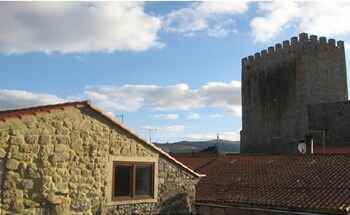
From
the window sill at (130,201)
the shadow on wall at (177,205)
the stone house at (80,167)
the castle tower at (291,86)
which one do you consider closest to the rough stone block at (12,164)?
the stone house at (80,167)

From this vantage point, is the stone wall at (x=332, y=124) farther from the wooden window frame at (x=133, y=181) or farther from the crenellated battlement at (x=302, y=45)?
the wooden window frame at (x=133, y=181)

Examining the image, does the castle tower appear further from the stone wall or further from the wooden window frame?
the wooden window frame

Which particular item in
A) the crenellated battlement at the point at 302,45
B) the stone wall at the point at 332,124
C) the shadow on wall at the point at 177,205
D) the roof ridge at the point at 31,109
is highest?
the crenellated battlement at the point at 302,45

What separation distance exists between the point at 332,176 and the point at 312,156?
303 cm

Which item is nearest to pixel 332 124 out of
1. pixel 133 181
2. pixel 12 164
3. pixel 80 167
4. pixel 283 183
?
pixel 283 183

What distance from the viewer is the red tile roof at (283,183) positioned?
15.5 meters

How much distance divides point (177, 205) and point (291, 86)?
83.3 ft

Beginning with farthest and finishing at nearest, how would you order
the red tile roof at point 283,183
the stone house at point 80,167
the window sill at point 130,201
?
1. the red tile roof at point 283,183
2. the window sill at point 130,201
3. the stone house at point 80,167

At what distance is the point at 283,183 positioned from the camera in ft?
59.0

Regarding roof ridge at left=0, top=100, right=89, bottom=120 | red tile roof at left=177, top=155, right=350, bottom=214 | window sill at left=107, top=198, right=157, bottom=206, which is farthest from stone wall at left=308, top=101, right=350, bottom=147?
roof ridge at left=0, top=100, right=89, bottom=120

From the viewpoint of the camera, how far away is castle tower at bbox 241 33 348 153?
3819 cm

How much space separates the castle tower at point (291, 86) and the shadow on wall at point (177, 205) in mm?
21995

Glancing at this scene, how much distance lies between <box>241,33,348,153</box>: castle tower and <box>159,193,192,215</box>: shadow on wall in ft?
72.2

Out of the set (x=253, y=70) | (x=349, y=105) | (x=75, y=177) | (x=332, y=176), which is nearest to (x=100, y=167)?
(x=75, y=177)
